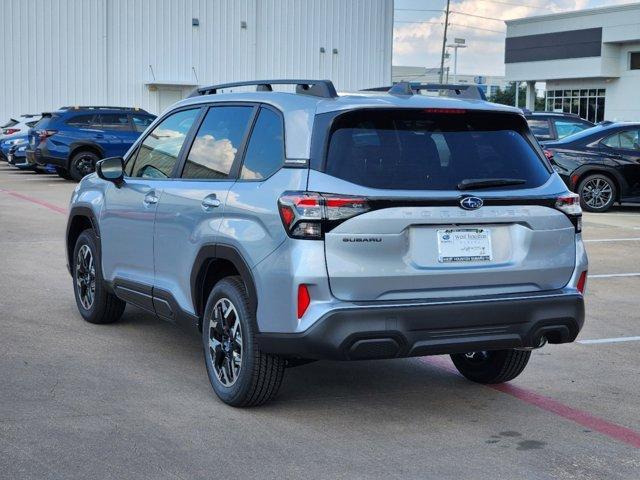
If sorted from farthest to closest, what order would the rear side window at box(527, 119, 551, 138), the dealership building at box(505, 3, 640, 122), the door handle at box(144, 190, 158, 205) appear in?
the dealership building at box(505, 3, 640, 122), the rear side window at box(527, 119, 551, 138), the door handle at box(144, 190, 158, 205)

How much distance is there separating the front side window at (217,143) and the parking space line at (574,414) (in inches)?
82.1

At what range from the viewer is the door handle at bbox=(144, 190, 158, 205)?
6496 mm

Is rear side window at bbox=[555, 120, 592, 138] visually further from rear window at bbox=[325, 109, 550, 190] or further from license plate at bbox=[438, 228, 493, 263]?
license plate at bbox=[438, 228, 493, 263]

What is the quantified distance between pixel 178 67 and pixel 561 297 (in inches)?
1566

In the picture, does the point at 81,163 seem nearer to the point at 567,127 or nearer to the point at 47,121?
the point at 47,121

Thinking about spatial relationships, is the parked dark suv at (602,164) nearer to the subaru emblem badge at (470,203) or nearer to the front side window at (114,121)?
the front side window at (114,121)

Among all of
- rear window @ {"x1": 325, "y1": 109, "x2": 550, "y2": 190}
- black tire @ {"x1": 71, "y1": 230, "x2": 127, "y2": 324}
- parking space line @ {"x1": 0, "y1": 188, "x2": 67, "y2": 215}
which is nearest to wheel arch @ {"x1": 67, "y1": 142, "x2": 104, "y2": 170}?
parking space line @ {"x1": 0, "y1": 188, "x2": 67, "y2": 215}

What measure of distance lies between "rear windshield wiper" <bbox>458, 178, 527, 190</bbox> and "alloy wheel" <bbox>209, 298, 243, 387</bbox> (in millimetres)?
1394

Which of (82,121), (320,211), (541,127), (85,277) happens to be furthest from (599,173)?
(320,211)

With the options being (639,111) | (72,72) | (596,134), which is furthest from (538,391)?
(639,111)

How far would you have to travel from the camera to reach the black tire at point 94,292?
752 cm

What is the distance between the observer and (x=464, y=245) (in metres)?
5.17

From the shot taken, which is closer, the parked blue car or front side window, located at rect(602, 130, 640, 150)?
front side window, located at rect(602, 130, 640, 150)

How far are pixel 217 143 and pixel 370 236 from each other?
5.05 ft
